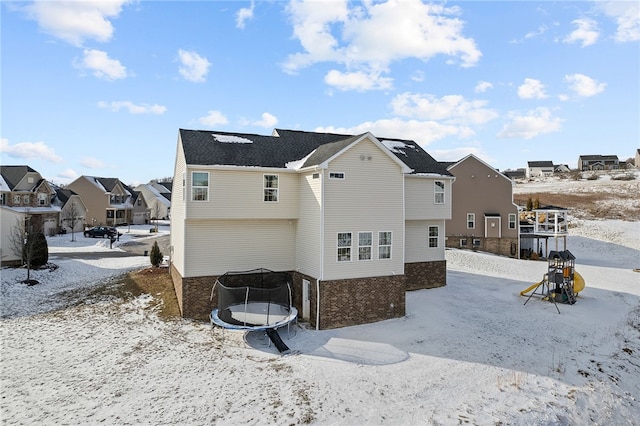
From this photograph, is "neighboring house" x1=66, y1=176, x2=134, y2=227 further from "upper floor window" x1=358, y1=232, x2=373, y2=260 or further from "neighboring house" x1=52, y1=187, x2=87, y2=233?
"upper floor window" x1=358, y1=232, x2=373, y2=260

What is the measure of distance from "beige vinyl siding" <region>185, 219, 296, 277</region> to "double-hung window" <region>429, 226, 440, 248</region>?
9.43 m

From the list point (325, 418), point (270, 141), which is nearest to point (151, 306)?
point (270, 141)

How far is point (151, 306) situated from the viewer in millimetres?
19047

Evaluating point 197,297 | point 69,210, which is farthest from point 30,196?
point 197,297

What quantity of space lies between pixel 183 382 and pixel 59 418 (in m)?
3.19

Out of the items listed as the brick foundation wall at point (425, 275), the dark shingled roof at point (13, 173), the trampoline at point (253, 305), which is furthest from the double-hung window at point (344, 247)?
the dark shingled roof at point (13, 173)

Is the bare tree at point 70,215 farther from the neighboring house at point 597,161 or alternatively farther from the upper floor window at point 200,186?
the neighboring house at point 597,161

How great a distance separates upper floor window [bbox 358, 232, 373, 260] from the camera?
18.0 meters

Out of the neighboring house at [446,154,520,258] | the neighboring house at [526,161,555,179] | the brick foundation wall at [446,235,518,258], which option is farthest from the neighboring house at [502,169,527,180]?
the brick foundation wall at [446,235,518,258]

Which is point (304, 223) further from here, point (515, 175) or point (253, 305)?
point (515, 175)

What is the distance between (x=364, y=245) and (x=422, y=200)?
23.1ft

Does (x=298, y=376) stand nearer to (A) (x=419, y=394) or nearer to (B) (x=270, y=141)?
(A) (x=419, y=394)

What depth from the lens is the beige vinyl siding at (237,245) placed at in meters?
18.0

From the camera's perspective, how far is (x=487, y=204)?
116ft
